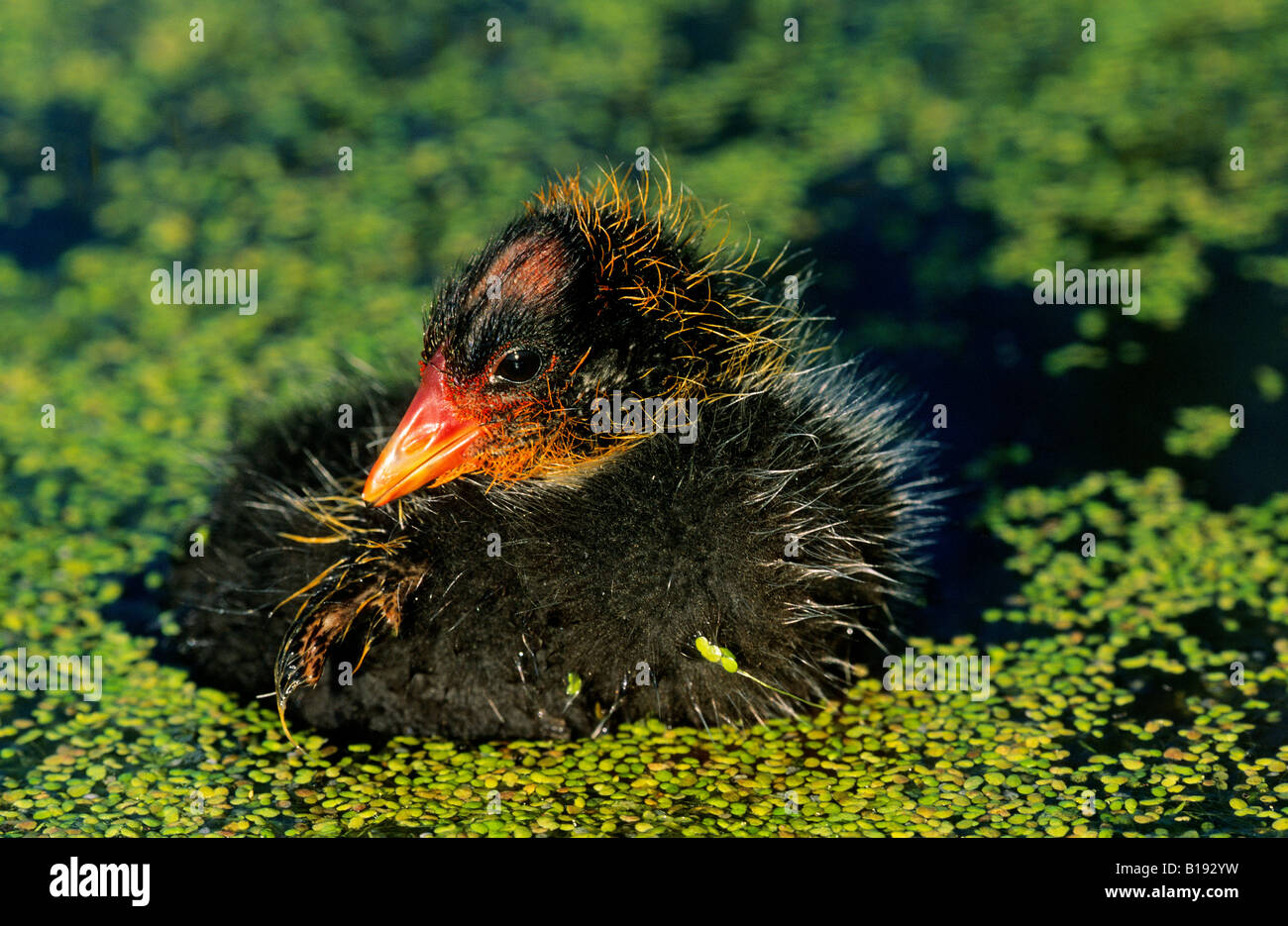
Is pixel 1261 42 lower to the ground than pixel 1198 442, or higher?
higher

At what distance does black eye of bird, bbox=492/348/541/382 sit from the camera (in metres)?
4.45

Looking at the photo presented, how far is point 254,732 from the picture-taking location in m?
4.77

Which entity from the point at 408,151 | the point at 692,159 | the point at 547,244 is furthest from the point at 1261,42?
the point at 547,244

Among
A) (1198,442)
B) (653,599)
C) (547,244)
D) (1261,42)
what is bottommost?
(653,599)

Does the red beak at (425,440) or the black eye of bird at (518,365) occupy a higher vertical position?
the black eye of bird at (518,365)

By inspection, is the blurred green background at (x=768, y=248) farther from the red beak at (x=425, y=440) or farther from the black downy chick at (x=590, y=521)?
the red beak at (x=425, y=440)

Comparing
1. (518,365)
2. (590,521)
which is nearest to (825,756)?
(590,521)

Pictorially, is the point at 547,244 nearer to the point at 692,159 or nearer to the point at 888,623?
the point at 888,623

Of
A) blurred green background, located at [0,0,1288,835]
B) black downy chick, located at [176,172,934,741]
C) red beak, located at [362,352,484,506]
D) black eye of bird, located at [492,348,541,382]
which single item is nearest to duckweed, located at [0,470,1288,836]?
blurred green background, located at [0,0,1288,835]

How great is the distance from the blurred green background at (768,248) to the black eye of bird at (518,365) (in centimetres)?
121

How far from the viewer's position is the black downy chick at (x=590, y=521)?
4.47 meters

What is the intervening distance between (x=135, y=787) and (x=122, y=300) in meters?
3.55

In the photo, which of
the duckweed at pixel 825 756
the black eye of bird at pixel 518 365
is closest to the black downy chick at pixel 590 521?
the black eye of bird at pixel 518 365
